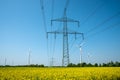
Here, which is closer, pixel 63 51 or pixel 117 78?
pixel 117 78

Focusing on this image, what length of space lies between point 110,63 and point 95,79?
9746cm

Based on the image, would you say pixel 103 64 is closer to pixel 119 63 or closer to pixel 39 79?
pixel 119 63

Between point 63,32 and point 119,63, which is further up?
point 63,32

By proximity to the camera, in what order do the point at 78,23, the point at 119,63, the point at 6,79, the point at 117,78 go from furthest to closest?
the point at 119,63
the point at 78,23
the point at 117,78
the point at 6,79

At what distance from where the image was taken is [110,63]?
108000 millimetres

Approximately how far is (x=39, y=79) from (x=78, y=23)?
20.9 meters

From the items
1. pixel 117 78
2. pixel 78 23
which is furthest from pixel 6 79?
pixel 78 23

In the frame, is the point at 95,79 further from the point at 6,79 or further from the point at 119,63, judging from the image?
the point at 119,63

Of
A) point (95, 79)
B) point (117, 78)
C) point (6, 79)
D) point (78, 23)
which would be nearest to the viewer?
point (6, 79)

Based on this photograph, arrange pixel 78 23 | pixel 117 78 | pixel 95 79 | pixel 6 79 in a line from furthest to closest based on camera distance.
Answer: pixel 78 23 < pixel 117 78 < pixel 95 79 < pixel 6 79

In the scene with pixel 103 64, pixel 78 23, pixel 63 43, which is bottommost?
pixel 103 64

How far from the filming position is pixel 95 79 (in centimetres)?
1495

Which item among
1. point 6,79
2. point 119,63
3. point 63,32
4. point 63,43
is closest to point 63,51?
point 63,43

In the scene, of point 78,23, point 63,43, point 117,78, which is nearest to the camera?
point 117,78
